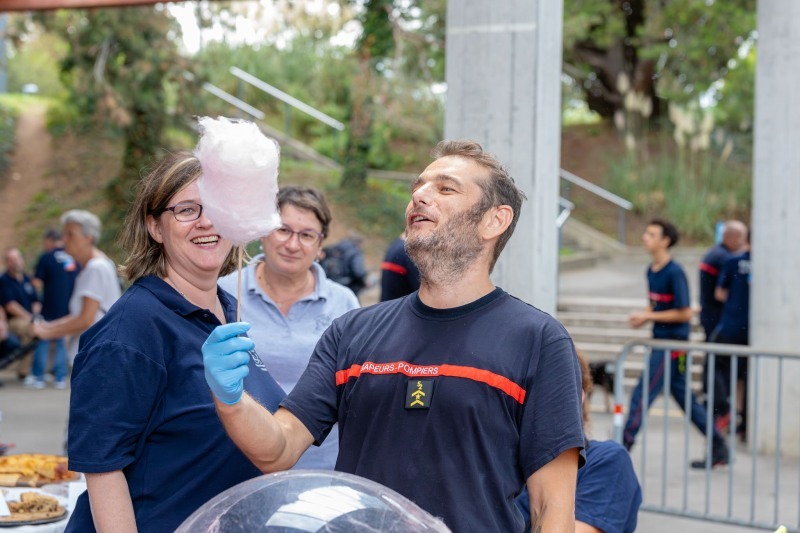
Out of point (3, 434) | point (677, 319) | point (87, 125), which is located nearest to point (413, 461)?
point (677, 319)

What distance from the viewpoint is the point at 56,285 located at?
11.8 meters

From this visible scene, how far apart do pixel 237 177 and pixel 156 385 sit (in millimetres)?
559

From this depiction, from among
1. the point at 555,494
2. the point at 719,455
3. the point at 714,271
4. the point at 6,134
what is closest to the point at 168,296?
the point at 555,494

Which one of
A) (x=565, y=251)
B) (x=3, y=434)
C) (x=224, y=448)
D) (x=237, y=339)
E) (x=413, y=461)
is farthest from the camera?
(x=565, y=251)

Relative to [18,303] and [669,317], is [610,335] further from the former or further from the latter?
[18,303]

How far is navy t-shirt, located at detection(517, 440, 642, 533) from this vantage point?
355 cm

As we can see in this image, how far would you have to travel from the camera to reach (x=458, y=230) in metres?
2.57

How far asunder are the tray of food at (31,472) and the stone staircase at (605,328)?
883 centimetres

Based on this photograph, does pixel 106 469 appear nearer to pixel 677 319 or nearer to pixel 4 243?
pixel 677 319

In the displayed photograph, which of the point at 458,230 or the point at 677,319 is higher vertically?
the point at 458,230

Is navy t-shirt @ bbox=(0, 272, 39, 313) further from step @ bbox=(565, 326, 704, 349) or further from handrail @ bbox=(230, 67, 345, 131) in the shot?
handrail @ bbox=(230, 67, 345, 131)

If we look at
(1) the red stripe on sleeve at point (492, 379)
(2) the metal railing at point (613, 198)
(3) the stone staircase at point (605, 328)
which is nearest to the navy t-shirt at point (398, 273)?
(1) the red stripe on sleeve at point (492, 379)

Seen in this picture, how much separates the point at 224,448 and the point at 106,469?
318 millimetres

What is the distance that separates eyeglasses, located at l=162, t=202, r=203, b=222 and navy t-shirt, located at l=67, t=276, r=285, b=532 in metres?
0.17
